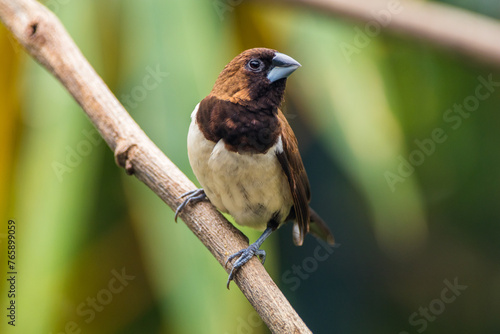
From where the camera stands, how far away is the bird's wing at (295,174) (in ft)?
7.27

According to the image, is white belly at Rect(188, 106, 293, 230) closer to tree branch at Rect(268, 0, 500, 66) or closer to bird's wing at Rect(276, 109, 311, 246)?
bird's wing at Rect(276, 109, 311, 246)

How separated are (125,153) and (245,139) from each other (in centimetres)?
44

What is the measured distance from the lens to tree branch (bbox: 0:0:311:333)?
6.38ft

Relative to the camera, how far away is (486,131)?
4.00 m

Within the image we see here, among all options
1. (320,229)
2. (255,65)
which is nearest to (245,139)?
(255,65)

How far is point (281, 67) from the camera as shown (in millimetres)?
2117

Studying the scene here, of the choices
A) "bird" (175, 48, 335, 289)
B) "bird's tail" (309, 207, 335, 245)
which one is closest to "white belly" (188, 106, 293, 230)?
"bird" (175, 48, 335, 289)

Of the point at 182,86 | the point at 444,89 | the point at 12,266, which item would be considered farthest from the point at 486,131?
the point at 12,266

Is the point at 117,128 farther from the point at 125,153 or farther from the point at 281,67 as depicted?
the point at 281,67

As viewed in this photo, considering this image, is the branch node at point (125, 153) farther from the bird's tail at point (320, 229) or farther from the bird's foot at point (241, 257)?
the bird's tail at point (320, 229)

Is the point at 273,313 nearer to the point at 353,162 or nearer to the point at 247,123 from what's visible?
the point at 247,123

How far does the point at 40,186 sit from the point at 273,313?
3.91 ft

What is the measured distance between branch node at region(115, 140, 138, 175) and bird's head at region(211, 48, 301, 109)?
0.41 meters

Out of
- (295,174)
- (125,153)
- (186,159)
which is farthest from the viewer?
(186,159)
